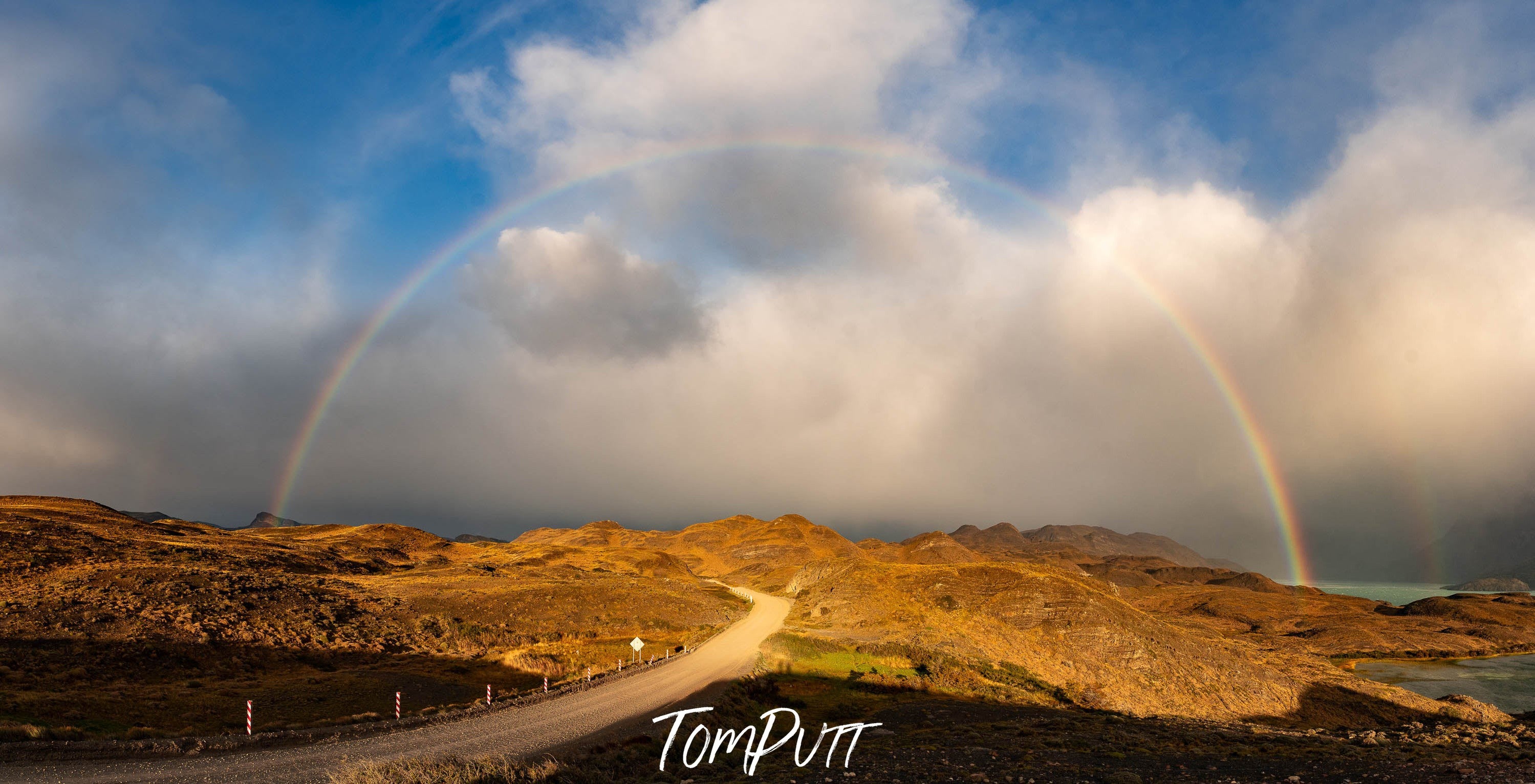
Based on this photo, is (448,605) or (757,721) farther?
(448,605)

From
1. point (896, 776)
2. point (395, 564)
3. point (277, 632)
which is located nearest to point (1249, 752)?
point (896, 776)

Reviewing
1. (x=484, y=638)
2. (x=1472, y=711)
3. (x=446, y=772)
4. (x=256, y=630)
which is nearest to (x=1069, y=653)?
(x=1472, y=711)

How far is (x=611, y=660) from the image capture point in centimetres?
5141

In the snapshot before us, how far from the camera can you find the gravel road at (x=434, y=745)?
20.7m

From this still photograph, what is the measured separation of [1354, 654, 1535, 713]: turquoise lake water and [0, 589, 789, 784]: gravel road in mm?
85208

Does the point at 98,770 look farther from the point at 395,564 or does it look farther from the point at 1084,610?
the point at 395,564

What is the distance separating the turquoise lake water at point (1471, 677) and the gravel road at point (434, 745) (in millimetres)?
85208

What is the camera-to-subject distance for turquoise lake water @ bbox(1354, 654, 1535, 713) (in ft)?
262

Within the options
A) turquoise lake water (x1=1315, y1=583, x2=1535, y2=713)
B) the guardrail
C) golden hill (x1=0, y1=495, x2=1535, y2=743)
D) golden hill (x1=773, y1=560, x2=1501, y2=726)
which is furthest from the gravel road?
turquoise lake water (x1=1315, y1=583, x2=1535, y2=713)

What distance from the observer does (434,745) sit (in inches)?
990

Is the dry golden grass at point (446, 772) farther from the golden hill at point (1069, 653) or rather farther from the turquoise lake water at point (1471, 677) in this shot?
the turquoise lake water at point (1471, 677)

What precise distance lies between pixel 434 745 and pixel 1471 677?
417 ft

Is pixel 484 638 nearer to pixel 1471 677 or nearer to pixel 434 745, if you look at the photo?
pixel 434 745

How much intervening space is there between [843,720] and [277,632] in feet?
162
